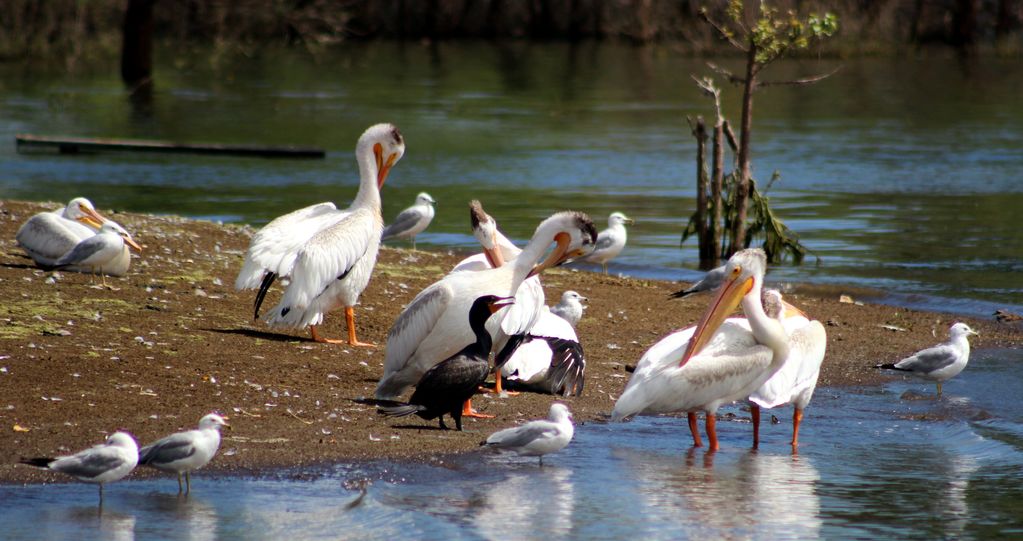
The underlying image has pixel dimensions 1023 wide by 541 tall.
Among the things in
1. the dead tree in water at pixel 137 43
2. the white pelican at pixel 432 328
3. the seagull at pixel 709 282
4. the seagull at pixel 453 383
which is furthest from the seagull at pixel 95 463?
the dead tree in water at pixel 137 43

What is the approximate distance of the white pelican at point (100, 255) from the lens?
A: 10203 mm

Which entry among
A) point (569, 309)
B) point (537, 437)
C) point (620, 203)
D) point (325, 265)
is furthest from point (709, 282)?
point (620, 203)

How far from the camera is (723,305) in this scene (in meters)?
7.86

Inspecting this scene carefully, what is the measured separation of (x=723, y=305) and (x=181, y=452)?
10.1ft

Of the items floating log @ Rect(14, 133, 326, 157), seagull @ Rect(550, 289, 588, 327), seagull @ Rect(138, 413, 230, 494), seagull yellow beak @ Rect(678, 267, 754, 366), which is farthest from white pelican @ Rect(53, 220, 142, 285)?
floating log @ Rect(14, 133, 326, 157)

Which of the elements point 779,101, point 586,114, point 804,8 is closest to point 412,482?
point 586,114

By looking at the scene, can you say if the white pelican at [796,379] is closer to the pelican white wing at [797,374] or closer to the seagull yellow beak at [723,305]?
the pelican white wing at [797,374]

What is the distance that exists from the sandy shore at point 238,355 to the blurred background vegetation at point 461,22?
22.3m

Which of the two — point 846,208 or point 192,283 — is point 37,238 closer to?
point 192,283

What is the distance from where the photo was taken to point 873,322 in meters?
11.8

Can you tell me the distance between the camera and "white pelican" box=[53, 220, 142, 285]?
10203 mm

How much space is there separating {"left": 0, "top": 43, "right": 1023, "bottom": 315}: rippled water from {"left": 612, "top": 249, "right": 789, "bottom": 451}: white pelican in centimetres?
528

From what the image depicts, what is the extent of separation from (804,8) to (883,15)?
5947mm

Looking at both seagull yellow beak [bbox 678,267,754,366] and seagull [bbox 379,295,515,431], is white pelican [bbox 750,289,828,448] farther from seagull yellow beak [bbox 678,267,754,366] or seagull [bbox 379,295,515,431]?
seagull [bbox 379,295,515,431]
